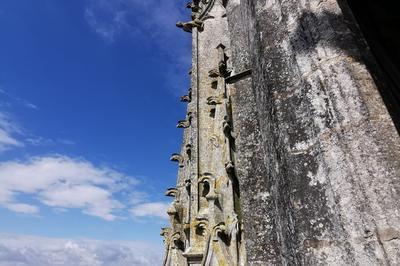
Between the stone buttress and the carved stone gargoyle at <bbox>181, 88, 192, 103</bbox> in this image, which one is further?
the carved stone gargoyle at <bbox>181, 88, 192, 103</bbox>

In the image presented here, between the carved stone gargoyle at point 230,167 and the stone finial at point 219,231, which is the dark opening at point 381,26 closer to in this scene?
the carved stone gargoyle at point 230,167

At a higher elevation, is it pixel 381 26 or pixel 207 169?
pixel 207 169

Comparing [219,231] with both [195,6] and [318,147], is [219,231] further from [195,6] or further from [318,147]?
[195,6]

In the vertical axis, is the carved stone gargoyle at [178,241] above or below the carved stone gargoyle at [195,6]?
below

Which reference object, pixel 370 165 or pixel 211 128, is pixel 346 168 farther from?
pixel 211 128

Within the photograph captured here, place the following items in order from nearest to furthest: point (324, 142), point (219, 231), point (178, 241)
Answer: point (324, 142), point (219, 231), point (178, 241)

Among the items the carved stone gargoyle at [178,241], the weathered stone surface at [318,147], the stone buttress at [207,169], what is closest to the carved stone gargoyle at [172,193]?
the stone buttress at [207,169]

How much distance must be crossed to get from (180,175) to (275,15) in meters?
10.2

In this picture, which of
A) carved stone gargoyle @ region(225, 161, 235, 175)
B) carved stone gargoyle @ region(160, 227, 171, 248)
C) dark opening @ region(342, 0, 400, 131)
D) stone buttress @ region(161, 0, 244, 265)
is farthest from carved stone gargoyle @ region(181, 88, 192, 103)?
dark opening @ region(342, 0, 400, 131)

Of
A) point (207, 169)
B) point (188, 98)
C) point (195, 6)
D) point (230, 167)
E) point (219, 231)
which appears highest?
point (195, 6)

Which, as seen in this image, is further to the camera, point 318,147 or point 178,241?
point 178,241

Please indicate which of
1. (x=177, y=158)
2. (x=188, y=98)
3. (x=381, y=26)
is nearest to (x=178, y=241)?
(x=177, y=158)

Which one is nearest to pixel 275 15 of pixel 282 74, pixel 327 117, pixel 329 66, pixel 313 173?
pixel 282 74

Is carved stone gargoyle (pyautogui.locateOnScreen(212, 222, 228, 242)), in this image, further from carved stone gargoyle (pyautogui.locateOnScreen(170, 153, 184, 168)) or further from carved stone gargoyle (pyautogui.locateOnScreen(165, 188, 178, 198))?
carved stone gargoyle (pyautogui.locateOnScreen(170, 153, 184, 168))
